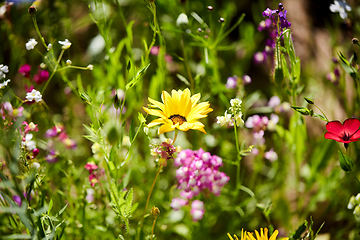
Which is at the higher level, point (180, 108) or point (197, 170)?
point (180, 108)

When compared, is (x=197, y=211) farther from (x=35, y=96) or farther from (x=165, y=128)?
(x=35, y=96)

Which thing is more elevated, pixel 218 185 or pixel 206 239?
pixel 218 185

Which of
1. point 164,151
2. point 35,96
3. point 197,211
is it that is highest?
point 35,96

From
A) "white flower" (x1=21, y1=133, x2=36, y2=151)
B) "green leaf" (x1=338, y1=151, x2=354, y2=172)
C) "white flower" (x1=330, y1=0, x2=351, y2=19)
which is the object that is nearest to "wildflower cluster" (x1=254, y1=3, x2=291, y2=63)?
"white flower" (x1=330, y1=0, x2=351, y2=19)

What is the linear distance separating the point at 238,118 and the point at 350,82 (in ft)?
2.70

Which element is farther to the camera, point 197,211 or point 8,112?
point 197,211

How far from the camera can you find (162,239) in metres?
0.81

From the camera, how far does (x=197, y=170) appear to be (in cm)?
60

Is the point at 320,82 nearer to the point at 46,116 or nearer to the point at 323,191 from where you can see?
the point at 323,191

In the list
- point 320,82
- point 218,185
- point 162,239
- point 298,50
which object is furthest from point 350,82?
point 162,239

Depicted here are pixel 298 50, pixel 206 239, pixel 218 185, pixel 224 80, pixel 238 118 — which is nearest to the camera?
pixel 238 118

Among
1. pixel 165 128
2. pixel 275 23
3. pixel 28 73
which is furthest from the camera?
pixel 28 73

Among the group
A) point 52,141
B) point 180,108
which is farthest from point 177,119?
point 52,141

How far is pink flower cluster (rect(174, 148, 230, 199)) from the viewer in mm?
599
